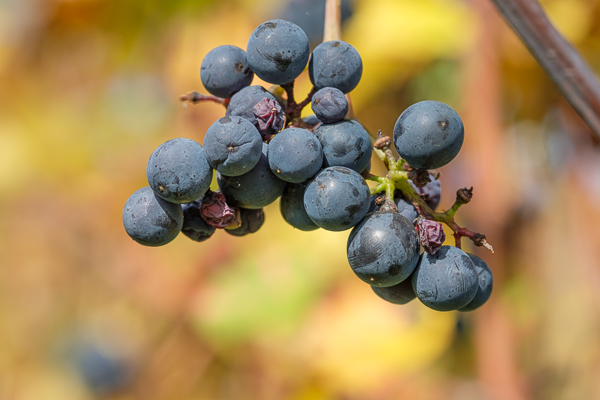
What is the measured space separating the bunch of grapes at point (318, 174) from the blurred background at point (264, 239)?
130 cm

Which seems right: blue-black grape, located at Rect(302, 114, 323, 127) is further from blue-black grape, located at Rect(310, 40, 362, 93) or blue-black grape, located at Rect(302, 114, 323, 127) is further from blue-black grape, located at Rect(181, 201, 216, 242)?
blue-black grape, located at Rect(181, 201, 216, 242)

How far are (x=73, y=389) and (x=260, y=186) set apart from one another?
317cm

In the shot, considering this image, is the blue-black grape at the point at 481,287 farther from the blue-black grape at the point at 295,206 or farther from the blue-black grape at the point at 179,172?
the blue-black grape at the point at 179,172

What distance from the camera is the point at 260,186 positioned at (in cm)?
61

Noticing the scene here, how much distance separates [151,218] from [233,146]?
167 mm

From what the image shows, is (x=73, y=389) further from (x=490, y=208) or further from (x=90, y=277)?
(x=490, y=208)

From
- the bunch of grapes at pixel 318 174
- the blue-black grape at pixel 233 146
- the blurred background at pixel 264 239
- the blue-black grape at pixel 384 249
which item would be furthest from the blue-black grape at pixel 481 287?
the blurred background at pixel 264 239

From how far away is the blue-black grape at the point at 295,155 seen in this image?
1.83ft

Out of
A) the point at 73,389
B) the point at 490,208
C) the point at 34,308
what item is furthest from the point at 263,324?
the point at 34,308

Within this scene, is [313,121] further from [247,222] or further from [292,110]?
[247,222]

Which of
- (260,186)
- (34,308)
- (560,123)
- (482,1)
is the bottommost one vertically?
(34,308)

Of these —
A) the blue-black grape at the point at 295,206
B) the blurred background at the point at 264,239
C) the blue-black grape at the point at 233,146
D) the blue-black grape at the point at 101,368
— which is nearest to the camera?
the blue-black grape at the point at 233,146

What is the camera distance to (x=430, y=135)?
1.82 ft

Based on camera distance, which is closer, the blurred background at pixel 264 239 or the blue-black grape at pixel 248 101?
the blue-black grape at pixel 248 101
